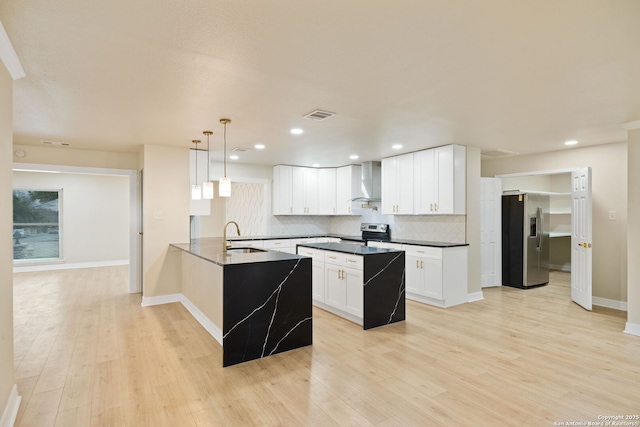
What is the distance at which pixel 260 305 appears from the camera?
10.5 feet

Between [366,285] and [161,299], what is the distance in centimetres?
319

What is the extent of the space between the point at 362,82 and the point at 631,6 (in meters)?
1.53

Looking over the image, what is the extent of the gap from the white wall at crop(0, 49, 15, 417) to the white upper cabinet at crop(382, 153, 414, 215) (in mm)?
4854

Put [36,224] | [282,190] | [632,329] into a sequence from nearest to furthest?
[632,329] → [282,190] → [36,224]

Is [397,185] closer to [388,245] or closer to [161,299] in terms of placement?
[388,245]

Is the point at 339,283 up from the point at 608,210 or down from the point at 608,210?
down

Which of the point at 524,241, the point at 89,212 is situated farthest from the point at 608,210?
the point at 89,212

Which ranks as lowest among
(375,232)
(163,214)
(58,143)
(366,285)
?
(366,285)

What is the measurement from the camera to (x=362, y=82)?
104 inches

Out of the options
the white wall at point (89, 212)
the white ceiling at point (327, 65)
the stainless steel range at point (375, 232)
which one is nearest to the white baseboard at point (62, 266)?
the white wall at point (89, 212)

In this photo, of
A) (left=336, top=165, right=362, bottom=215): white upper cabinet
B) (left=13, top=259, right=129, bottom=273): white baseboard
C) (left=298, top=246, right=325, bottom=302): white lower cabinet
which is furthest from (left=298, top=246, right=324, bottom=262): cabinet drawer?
(left=13, top=259, right=129, bottom=273): white baseboard

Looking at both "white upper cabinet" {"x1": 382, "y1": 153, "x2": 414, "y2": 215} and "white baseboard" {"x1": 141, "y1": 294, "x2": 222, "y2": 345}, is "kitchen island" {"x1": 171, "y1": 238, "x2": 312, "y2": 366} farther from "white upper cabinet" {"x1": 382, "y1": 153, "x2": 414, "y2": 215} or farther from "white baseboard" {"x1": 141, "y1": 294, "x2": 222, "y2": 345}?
"white upper cabinet" {"x1": 382, "y1": 153, "x2": 414, "y2": 215}

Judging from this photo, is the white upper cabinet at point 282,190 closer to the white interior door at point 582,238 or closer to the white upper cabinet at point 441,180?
the white upper cabinet at point 441,180

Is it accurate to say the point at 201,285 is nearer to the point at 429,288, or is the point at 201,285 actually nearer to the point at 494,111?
the point at 429,288
